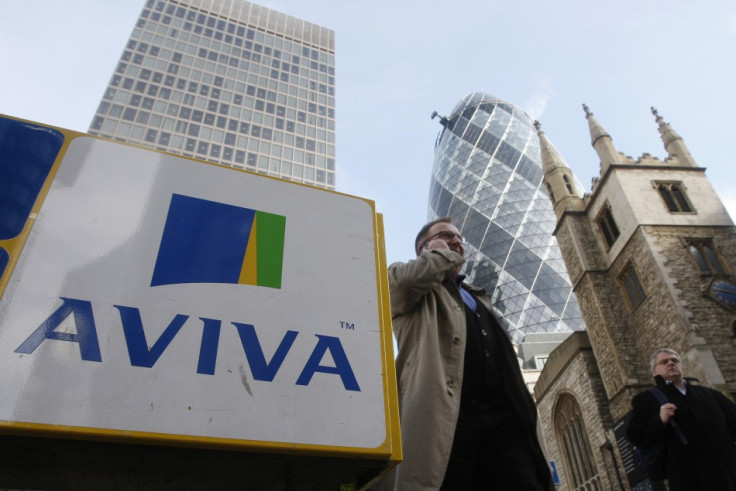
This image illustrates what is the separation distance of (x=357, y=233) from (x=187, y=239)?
1.81ft

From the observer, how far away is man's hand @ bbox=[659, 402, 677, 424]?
336 centimetres

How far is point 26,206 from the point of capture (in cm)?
130

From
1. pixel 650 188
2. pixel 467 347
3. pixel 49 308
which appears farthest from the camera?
pixel 650 188

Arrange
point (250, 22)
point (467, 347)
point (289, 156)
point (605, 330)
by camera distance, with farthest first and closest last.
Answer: point (250, 22)
point (289, 156)
point (605, 330)
point (467, 347)

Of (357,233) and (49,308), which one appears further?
(357,233)

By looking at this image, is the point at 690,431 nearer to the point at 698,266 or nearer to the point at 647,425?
the point at 647,425

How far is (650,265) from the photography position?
17422 millimetres

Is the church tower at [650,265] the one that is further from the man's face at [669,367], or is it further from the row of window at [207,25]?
the row of window at [207,25]

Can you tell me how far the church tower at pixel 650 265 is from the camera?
15.6m

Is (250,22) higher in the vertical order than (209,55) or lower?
higher

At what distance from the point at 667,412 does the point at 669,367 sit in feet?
1.87

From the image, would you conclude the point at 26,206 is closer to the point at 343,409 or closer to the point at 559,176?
the point at 343,409

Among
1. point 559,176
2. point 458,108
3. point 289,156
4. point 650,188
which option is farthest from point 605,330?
point 458,108

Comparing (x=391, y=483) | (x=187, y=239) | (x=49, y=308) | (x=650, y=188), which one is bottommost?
(x=391, y=483)
